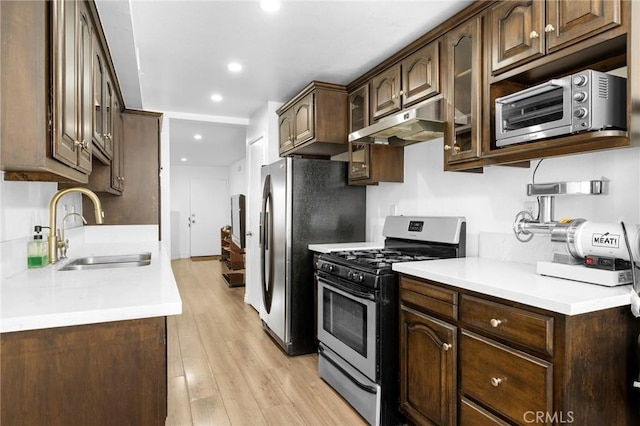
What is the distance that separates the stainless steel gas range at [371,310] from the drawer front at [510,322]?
56cm

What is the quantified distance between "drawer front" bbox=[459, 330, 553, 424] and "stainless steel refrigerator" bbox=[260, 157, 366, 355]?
176 cm

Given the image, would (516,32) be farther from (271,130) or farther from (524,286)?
(271,130)

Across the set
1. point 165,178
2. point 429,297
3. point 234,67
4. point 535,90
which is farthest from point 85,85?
point 165,178

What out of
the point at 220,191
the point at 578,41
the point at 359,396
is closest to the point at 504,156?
the point at 578,41

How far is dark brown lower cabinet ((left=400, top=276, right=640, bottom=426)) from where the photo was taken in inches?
50.9

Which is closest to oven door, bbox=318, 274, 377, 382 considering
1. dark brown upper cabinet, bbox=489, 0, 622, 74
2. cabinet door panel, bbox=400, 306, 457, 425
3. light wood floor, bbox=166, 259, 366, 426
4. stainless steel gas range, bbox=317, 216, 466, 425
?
stainless steel gas range, bbox=317, 216, 466, 425

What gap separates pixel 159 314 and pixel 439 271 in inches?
50.3

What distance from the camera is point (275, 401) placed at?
7.99 ft

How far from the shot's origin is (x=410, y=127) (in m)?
2.38

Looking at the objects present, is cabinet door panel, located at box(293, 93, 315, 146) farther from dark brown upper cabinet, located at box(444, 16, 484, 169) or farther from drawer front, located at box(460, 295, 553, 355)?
drawer front, located at box(460, 295, 553, 355)

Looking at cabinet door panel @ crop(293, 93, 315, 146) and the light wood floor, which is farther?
cabinet door panel @ crop(293, 93, 315, 146)

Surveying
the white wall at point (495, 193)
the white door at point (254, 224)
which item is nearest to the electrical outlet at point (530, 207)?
the white wall at point (495, 193)

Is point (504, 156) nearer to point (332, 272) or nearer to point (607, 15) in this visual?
point (607, 15)

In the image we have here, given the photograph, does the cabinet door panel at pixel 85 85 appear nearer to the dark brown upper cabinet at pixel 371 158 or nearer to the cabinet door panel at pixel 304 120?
the cabinet door panel at pixel 304 120
